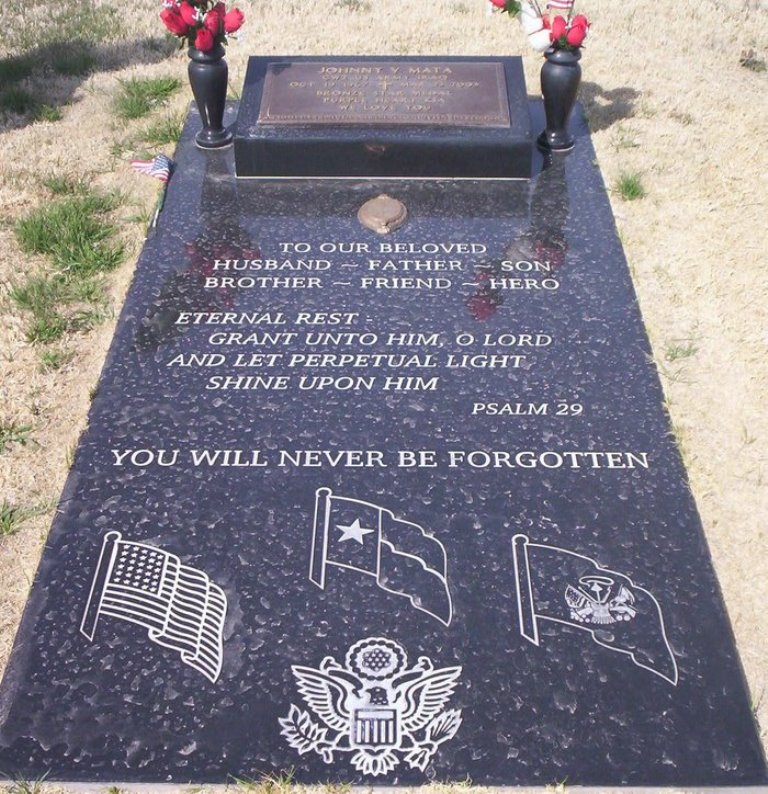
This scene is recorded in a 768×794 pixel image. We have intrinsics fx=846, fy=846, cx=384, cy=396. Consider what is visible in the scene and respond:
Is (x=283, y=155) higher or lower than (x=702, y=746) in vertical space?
higher

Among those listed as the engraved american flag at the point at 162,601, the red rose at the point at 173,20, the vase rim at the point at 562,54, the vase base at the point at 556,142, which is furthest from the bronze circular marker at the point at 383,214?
the engraved american flag at the point at 162,601

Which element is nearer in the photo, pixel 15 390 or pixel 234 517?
pixel 234 517

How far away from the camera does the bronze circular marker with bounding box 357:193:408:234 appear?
16.3ft

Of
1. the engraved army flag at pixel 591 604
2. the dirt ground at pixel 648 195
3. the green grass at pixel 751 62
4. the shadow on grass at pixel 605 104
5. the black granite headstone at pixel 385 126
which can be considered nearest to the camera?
the engraved army flag at pixel 591 604

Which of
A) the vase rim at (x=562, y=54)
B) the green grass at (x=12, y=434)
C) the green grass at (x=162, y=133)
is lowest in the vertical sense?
the green grass at (x=12, y=434)

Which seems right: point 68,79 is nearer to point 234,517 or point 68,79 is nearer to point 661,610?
point 234,517

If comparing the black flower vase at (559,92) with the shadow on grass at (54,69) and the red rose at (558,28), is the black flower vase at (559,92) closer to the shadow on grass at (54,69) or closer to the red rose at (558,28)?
the red rose at (558,28)

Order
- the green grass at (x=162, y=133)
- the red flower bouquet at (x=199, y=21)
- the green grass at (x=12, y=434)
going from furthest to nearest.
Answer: the green grass at (x=162, y=133)
the red flower bouquet at (x=199, y=21)
the green grass at (x=12, y=434)

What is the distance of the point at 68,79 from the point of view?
23.9 feet

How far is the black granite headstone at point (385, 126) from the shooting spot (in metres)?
5.27

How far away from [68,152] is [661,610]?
17.0ft

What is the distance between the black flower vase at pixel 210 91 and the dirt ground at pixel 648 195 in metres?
0.62

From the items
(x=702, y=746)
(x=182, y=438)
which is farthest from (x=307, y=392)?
(x=702, y=746)

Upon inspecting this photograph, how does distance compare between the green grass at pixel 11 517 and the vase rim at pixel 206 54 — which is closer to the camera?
the green grass at pixel 11 517
